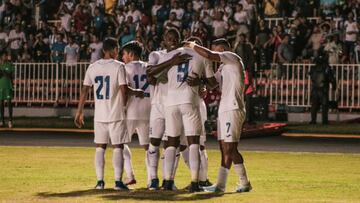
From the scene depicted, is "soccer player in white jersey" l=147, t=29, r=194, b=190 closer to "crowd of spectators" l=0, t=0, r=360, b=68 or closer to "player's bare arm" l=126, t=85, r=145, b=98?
"player's bare arm" l=126, t=85, r=145, b=98

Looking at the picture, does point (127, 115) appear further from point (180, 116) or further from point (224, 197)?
point (224, 197)

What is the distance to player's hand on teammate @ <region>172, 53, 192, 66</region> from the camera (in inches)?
658

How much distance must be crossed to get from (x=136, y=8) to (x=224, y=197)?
22.8m

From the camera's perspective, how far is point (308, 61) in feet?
114

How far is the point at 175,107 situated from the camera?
16844mm

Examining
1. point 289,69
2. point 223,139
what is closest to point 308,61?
point 289,69

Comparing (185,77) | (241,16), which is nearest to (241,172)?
(185,77)

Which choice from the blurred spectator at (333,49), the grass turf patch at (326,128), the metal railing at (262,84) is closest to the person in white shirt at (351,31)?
the blurred spectator at (333,49)

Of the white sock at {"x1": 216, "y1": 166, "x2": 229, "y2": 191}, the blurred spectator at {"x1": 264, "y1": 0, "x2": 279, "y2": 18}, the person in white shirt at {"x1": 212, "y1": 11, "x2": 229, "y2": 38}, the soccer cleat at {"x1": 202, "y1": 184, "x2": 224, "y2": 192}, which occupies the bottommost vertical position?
the soccer cleat at {"x1": 202, "y1": 184, "x2": 224, "y2": 192}

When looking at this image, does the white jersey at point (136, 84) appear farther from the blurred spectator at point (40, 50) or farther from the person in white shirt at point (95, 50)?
the blurred spectator at point (40, 50)

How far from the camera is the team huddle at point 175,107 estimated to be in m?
16.8

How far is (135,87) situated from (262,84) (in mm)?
16944

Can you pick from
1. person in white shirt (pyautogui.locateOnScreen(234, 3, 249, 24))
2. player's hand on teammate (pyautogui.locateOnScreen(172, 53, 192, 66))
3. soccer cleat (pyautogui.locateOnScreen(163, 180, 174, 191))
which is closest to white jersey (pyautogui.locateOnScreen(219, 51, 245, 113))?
player's hand on teammate (pyautogui.locateOnScreen(172, 53, 192, 66))

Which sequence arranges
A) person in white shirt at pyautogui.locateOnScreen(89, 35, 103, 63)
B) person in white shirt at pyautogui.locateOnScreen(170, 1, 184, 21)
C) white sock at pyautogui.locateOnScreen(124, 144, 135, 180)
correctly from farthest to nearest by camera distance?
person in white shirt at pyautogui.locateOnScreen(170, 1, 184, 21), person in white shirt at pyautogui.locateOnScreen(89, 35, 103, 63), white sock at pyautogui.locateOnScreen(124, 144, 135, 180)
